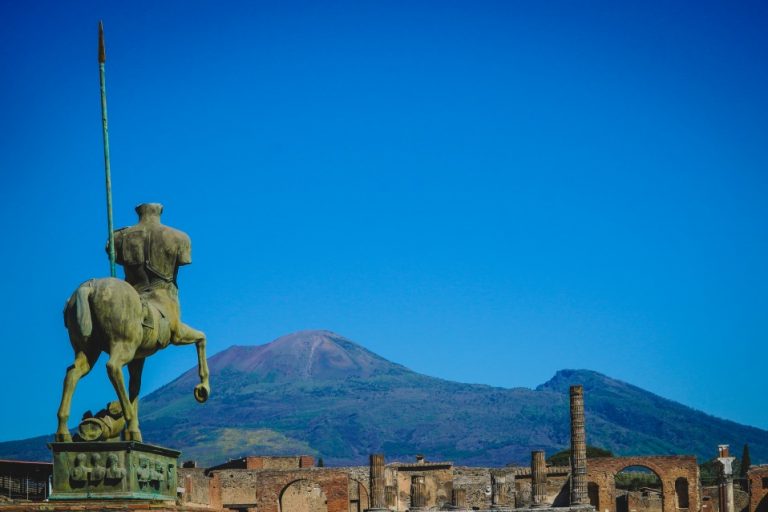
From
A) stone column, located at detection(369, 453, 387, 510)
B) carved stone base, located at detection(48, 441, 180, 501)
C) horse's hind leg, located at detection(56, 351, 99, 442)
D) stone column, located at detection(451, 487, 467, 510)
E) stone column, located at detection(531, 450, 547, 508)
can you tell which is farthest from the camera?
stone column, located at detection(451, 487, 467, 510)

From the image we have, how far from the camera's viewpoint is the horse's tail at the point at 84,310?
1123 cm

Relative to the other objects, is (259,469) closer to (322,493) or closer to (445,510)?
(322,493)

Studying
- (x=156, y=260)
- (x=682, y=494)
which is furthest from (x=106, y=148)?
(x=682, y=494)

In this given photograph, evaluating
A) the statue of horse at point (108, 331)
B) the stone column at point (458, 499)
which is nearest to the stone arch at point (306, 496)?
the stone column at point (458, 499)

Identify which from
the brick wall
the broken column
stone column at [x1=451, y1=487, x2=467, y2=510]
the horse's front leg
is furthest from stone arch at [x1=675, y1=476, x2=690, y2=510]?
the horse's front leg

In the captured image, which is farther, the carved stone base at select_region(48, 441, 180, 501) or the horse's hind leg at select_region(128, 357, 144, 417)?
the horse's hind leg at select_region(128, 357, 144, 417)

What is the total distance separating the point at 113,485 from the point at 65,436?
571 millimetres

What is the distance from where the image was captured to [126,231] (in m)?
11.9

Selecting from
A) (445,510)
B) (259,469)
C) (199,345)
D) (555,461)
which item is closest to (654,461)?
(445,510)

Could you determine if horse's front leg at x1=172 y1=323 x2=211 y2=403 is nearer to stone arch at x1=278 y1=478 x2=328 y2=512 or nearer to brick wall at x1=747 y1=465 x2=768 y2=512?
stone arch at x1=278 y1=478 x2=328 y2=512

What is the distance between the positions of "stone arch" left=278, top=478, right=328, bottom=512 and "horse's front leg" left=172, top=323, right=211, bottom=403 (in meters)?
47.3

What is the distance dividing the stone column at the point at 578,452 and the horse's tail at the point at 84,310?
143ft

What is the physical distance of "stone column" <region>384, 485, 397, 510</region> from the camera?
192 feet

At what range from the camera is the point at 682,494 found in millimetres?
65750
